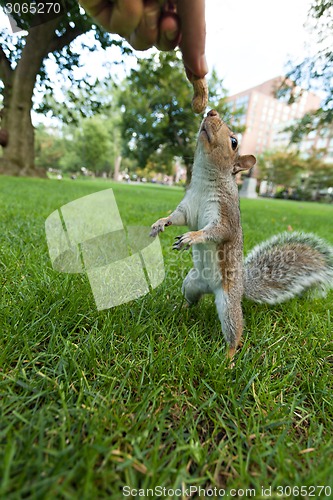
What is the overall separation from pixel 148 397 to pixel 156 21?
3.10ft

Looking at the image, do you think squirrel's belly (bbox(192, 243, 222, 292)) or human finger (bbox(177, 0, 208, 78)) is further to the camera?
squirrel's belly (bbox(192, 243, 222, 292))

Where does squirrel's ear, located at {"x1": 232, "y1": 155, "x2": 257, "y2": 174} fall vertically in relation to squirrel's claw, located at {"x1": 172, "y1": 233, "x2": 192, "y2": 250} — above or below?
above

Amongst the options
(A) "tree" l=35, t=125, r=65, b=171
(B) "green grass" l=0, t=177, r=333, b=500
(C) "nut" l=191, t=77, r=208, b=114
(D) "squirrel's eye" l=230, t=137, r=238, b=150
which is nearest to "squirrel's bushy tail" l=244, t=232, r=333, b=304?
(B) "green grass" l=0, t=177, r=333, b=500

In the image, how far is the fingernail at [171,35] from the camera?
77 centimetres

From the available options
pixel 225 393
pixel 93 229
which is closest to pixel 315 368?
pixel 225 393

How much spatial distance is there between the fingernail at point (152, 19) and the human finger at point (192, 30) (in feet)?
0.26

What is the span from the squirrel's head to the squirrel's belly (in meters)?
0.32

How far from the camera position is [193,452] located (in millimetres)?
604

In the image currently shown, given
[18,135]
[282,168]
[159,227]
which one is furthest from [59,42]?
[282,168]

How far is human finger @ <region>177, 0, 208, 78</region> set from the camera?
0.75 metres

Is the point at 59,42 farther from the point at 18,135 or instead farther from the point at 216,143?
the point at 216,143

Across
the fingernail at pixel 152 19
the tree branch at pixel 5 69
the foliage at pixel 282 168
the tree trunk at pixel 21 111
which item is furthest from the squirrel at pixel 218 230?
the foliage at pixel 282 168

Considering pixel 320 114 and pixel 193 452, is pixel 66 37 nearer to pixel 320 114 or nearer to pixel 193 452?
pixel 320 114

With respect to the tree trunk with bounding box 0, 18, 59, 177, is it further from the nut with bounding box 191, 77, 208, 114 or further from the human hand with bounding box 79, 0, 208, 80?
the human hand with bounding box 79, 0, 208, 80
